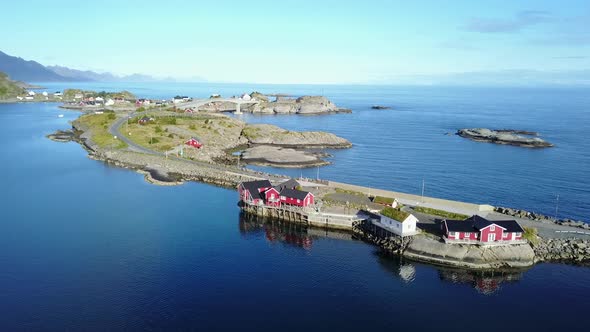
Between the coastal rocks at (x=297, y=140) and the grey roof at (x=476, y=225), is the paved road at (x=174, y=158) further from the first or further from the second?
the grey roof at (x=476, y=225)

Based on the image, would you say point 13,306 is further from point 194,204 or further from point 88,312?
point 194,204

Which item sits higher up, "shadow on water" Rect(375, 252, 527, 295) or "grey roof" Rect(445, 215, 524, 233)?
"grey roof" Rect(445, 215, 524, 233)

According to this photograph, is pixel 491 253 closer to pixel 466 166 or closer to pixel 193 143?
pixel 466 166

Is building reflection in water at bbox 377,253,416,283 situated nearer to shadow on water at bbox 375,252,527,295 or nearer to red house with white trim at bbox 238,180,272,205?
shadow on water at bbox 375,252,527,295

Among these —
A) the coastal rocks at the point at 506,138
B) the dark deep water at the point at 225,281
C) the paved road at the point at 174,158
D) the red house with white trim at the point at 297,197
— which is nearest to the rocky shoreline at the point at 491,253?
the dark deep water at the point at 225,281

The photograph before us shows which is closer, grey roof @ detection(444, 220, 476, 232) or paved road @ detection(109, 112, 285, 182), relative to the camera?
grey roof @ detection(444, 220, 476, 232)

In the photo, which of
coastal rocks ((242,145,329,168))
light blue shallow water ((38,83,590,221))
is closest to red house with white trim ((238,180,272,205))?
light blue shallow water ((38,83,590,221))
